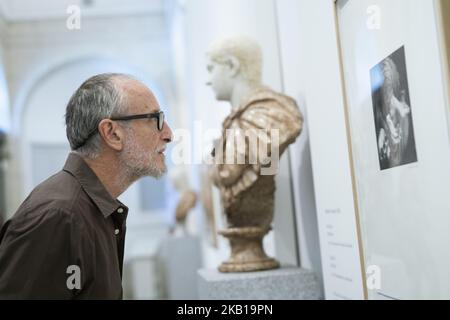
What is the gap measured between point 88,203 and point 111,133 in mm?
288

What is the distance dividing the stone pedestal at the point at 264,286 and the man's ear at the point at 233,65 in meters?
1.34

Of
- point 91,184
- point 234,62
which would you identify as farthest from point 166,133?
point 234,62

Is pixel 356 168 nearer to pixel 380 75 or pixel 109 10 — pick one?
pixel 380 75

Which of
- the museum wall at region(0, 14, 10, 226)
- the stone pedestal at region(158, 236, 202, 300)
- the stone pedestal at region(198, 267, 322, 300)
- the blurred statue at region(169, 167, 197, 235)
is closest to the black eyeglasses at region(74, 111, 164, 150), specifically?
the stone pedestal at region(198, 267, 322, 300)

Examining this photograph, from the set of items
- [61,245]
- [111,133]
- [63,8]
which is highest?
[63,8]

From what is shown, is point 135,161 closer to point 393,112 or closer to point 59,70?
point 393,112

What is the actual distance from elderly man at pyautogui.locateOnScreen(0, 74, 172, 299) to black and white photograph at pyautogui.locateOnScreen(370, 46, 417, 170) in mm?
833

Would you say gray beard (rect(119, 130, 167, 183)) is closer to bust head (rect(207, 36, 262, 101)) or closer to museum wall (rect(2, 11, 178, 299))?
bust head (rect(207, 36, 262, 101))

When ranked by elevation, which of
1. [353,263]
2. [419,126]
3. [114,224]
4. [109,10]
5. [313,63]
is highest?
[109,10]

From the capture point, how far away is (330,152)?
10.5 feet

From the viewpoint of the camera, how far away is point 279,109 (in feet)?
12.2

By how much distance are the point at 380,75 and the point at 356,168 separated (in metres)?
0.55

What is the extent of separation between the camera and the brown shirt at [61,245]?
168cm
